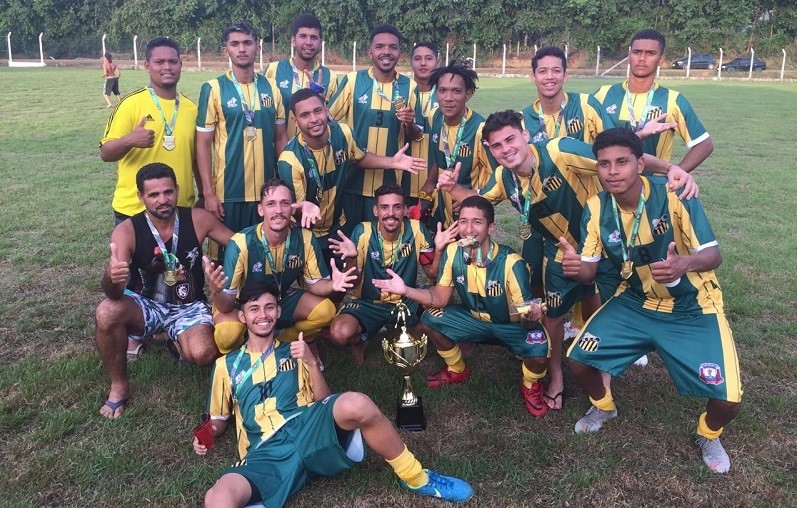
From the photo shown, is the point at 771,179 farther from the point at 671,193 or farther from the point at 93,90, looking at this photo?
the point at 93,90

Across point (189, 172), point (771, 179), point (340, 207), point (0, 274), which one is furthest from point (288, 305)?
point (771, 179)

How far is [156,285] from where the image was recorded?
14.5 ft

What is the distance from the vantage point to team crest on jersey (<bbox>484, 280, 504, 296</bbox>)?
4305 mm

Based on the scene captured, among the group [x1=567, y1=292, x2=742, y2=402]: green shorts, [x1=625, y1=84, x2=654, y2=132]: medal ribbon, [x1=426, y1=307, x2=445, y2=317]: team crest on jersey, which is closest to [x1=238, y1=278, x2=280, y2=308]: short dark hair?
[x1=426, y1=307, x2=445, y2=317]: team crest on jersey

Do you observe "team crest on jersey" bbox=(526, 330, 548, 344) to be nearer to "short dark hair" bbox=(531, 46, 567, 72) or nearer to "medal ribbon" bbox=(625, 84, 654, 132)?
"medal ribbon" bbox=(625, 84, 654, 132)

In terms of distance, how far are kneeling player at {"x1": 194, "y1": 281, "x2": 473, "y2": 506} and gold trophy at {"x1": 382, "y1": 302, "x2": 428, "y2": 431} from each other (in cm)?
53

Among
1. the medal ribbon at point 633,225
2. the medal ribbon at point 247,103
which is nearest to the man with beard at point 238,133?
the medal ribbon at point 247,103

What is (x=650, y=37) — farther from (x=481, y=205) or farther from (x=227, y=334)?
(x=227, y=334)

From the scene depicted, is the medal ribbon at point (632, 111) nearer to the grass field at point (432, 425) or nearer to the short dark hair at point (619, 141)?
the short dark hair at point (619, 141)

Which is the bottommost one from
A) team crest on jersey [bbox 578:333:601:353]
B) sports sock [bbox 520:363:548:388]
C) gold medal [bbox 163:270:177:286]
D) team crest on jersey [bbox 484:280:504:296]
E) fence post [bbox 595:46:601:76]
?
sports sock [bbox 520:363:548:388]

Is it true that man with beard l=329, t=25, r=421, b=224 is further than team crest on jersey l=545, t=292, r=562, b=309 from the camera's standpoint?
Yes

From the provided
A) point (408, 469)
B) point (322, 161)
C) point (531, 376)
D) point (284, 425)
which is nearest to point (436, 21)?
point (322, 161)

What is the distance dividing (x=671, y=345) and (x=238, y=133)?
11.5 ft

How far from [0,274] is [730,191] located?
31.6 feet
